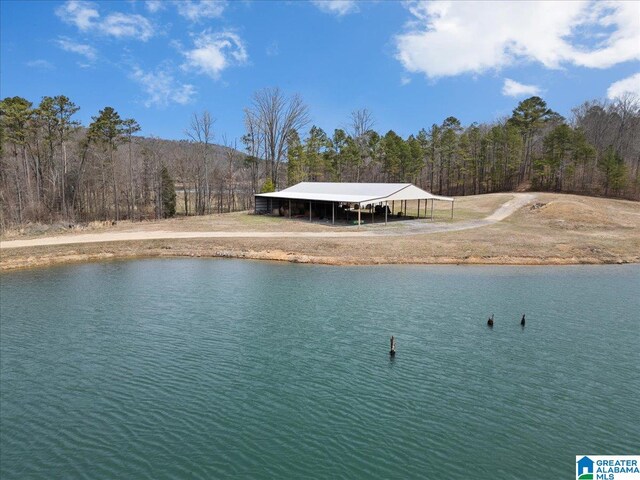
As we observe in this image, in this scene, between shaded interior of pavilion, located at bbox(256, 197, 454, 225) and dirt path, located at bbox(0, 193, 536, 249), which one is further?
shaded interior of pavilion, located at bbox(256, 197, 454, 225)

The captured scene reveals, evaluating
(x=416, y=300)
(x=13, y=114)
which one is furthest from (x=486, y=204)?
(x=13, y=114)

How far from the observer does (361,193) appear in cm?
4412

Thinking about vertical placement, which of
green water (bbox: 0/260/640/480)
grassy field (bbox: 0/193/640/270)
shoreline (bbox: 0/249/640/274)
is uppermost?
grassy field (bbox: 0/193/640/270)

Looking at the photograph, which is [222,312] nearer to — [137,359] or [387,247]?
[137,359]

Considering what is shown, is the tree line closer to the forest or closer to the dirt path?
the forest

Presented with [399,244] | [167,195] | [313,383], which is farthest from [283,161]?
[313,383]

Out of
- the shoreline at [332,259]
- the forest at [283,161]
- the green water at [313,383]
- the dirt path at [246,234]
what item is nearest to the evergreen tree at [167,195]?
the forest at [283,161]

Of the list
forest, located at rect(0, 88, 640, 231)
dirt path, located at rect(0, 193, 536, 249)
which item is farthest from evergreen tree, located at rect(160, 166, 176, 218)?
dirt path, located at rect(0, 193, 536, 249)

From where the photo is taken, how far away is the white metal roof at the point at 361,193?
134 feet

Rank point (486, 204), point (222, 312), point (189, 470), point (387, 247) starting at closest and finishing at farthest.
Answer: point (189, 470), point (222, 312), point (387, 247), point (486, 204)

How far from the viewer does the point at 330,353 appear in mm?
13227

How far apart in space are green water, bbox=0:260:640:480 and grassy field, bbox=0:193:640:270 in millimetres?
8322

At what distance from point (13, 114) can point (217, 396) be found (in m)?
47.1

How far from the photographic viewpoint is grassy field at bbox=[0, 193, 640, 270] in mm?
28703
